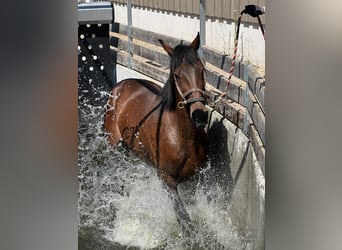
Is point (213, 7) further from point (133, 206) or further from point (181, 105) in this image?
point (133, 206)

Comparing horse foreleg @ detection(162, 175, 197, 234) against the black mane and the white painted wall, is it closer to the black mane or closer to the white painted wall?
the black mane

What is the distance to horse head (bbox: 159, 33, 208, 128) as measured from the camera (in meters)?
2.94

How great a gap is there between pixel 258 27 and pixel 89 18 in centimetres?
74

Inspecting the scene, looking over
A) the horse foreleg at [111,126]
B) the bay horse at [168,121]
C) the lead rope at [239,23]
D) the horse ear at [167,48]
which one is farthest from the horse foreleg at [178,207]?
the horse ear at [167,48]

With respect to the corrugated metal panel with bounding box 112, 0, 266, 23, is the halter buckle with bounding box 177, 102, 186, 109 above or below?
below

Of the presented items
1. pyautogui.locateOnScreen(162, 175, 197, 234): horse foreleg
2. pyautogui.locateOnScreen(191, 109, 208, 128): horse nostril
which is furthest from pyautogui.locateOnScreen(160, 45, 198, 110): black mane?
pyautogui.locateOnScreen(162, 175, 197, 234): horse foreleg

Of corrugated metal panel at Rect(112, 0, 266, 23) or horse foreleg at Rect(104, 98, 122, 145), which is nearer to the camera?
corrugated metal panel at Rect(112, 0, 266, 23)

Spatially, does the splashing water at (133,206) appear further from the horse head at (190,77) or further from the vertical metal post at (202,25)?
the vertical metal post at (202,25)

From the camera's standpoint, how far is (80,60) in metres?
2.93

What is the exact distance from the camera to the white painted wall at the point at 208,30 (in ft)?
9.62

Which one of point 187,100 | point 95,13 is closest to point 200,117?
point 187,100
